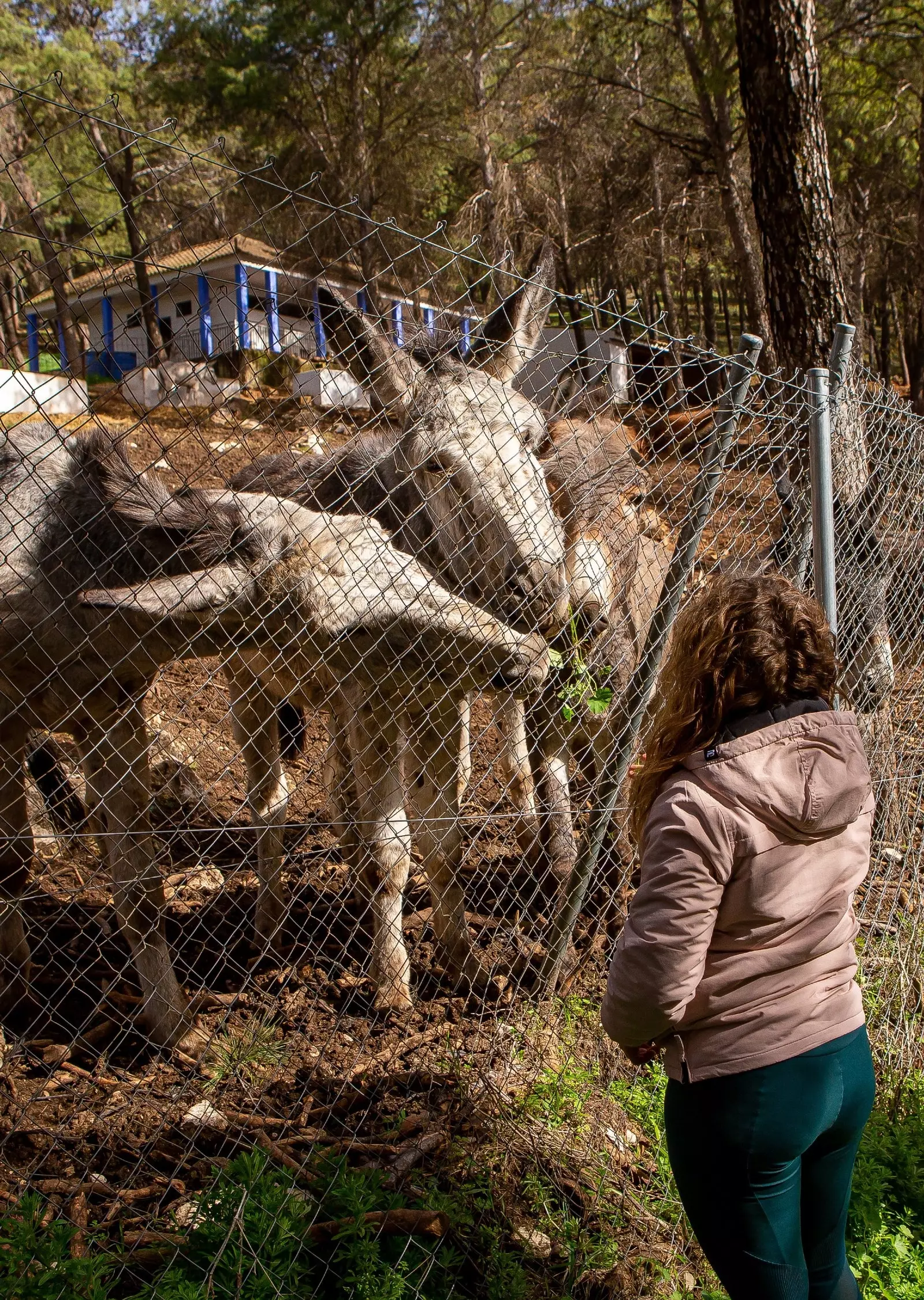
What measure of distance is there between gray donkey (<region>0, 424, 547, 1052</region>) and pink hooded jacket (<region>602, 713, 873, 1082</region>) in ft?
5.14

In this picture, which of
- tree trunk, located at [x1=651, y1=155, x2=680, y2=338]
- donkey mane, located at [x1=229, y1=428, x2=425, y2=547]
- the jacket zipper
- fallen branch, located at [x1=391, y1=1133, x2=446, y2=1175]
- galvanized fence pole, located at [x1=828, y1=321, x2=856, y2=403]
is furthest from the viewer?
tree trunk, located at [x1=651, y1=155, x2=680, y2=338]

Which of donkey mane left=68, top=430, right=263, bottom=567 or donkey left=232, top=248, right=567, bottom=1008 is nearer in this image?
donkey mane left=68, top=430, right=263, bottom=567

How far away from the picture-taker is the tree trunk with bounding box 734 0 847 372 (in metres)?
5.27

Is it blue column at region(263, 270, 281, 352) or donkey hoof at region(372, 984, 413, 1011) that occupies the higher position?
blue column at region(263, 270, 281, 352)

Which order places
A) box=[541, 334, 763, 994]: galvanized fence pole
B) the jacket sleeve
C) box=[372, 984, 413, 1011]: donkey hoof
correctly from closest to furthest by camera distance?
1. the jacket sleeve
2. box=[541, 334, 763, 994]: galvanized fence pole
3. box=[372, 984, 413, 1011]: donkey hoof

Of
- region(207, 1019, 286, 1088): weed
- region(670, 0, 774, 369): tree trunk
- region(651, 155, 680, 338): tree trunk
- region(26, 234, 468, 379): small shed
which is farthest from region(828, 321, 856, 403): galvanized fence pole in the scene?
region(651, 155, 680, 338): tree trunk

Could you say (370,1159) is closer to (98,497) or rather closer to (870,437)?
(98,497)

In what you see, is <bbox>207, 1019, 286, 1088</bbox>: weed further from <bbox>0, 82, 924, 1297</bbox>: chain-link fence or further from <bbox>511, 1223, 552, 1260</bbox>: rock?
Result: <bbox>511, 1223, 552, 1260</bbox>: rock

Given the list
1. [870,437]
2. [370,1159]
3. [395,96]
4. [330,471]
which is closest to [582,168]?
[395,96]

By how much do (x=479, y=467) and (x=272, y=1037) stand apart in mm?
2604

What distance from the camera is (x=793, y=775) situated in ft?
6.10

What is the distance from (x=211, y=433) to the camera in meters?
11.7

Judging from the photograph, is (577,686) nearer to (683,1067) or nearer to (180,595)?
(180,595)

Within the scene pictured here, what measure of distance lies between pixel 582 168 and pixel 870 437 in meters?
19.1
